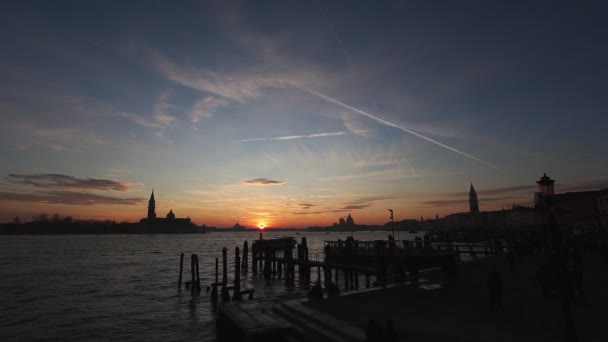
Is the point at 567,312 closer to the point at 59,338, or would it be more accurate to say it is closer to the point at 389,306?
the point at 389,306

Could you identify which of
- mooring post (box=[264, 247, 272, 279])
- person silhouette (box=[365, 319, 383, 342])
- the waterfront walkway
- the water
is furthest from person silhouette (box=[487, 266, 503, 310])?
mooring post (box=[264, 247, 272, 279])

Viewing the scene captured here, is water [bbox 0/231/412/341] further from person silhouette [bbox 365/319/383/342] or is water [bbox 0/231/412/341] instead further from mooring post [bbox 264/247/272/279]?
person silhouette [bbox 365/319/383/342]

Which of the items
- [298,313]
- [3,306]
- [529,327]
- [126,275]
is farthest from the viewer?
[126,275]

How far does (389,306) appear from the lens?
1462cm

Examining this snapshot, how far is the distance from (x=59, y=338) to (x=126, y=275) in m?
35.2

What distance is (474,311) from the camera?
13.5 meters

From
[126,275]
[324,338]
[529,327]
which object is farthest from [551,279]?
[126,275]

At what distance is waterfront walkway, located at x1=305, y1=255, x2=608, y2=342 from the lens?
10.6 meters

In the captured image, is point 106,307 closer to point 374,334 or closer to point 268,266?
point 268,266

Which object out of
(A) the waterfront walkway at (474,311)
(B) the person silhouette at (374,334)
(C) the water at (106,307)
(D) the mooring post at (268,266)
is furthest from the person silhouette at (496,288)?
(D) the mooring post at (268,266)

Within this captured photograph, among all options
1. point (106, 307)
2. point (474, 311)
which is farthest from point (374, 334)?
point (106, 307)

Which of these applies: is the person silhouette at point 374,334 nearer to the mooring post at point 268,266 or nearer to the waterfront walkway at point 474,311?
the waterfront walkway at point 474,311

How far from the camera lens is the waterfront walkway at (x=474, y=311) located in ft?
34.8

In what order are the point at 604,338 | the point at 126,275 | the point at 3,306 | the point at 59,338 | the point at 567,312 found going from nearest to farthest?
the point at 567,312 < the point at 604,338 < the point at 59,338 < the point at 3,306 < the point at 126,275
